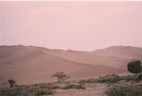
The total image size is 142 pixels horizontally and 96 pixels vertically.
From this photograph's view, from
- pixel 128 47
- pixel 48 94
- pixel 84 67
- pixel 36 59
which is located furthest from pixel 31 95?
pixel 128 47

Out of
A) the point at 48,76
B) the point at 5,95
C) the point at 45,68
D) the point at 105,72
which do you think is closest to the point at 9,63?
the point at 45,68

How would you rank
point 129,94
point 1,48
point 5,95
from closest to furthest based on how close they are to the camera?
1. point 129,94
2. point 5,95
3. point 1,48

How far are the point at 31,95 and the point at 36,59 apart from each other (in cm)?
6070

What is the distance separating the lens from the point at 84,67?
6762 cm

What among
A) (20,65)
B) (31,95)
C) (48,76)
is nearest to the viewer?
(31,95)

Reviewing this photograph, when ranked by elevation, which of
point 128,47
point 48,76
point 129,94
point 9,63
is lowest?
point 129,94

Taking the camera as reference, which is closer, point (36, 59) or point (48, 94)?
point (48, 94)

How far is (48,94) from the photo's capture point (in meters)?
19.7

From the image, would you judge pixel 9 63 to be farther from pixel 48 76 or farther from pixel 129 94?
pixel 129 94

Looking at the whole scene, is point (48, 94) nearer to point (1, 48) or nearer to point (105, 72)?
point (105, 72)

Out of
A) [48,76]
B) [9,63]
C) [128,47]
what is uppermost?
[128,47]

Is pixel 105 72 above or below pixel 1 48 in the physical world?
below

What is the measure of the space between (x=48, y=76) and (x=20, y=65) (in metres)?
14.3

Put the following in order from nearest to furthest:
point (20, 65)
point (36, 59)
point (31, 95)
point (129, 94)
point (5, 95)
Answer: point (129, 94) < point (31, 95) < point (5, 95) < point (20, 65) < point (36, 59)
